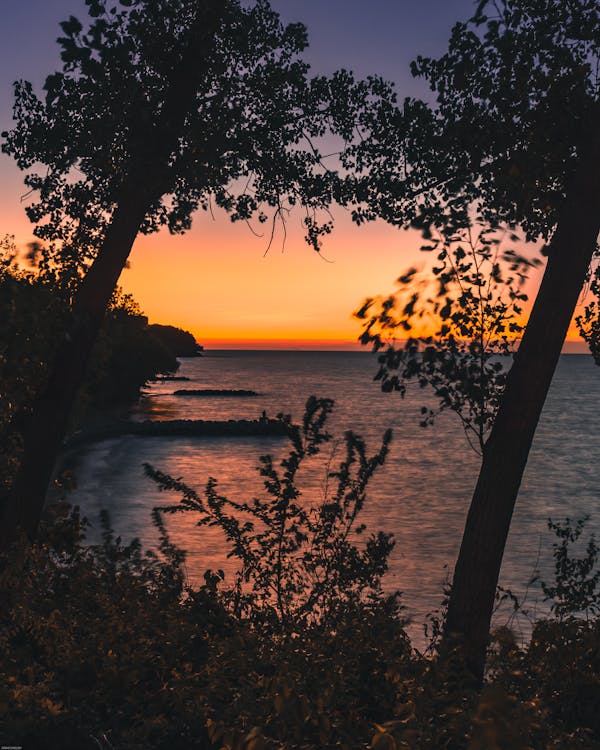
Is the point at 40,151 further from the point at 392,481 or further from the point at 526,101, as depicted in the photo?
the point at 392,481

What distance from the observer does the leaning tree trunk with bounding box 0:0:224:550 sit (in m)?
8.98

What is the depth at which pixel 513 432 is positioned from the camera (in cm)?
714

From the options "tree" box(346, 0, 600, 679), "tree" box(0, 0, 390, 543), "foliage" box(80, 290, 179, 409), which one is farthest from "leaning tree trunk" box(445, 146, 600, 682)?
"foliage" box(80, 290, 179, 409)

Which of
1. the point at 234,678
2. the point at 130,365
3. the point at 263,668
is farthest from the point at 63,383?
the point at 130,365

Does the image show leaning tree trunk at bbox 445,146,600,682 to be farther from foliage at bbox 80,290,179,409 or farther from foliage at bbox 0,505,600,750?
foliage at bbox 80,290,179,409

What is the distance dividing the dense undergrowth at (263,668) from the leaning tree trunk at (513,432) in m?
0.44

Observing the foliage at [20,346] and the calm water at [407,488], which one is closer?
the foliage at [20,346]

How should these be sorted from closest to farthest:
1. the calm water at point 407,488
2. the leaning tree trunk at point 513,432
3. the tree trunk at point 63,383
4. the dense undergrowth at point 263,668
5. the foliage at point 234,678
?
the dense undergrowth at point 263,668 < the foliage at point 234,678 < the leaning tree trunk at point 513,432 < the tree trunk at point 63,383 < the calm water at point 407,488

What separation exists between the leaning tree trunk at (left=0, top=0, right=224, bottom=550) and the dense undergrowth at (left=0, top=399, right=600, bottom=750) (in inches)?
31.3

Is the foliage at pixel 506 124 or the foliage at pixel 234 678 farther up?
the foliage at pixel 506 124

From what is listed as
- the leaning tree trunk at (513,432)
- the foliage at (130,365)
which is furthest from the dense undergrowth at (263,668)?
the foliage at (130,365)

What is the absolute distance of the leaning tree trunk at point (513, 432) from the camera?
7.14 m

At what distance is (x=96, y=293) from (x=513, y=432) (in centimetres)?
495

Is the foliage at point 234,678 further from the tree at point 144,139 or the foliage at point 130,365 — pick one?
the foliage at point 130,365
